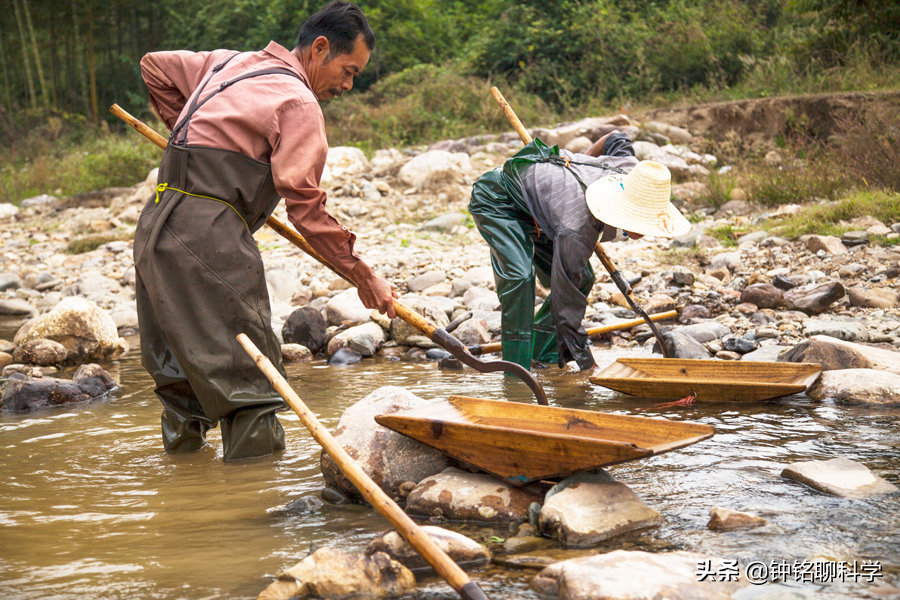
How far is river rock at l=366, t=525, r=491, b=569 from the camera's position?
2.61 meters

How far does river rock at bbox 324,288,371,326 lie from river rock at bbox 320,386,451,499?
3651 mm

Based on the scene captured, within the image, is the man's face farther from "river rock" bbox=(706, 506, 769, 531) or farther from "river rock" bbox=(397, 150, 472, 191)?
"river rock" bbox=(397, 150, 472, 191)

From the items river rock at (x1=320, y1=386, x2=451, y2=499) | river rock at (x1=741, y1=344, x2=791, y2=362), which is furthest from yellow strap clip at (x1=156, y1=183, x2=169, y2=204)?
river rock at (x1=741, y1=344, x2=791, y2=362)

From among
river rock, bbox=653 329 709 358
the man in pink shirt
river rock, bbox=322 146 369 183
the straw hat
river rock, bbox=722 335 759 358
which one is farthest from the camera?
river rock, bbox=322 146 369 183

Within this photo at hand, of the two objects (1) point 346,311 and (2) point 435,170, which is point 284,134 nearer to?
(1) point 346,311

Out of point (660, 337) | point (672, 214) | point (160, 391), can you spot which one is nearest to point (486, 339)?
point (660, 337)

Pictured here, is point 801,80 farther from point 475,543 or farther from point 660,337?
point 475,543

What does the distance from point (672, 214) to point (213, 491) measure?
2.68 meters

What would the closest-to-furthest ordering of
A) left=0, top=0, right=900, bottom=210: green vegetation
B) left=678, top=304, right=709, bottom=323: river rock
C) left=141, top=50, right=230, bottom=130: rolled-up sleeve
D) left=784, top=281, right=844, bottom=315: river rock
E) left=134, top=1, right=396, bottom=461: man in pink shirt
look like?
left=134, top=1, right=396, bottom=461: man in pink shirt → left=141, top=50, right=230, bottom=130: rolled-up sleeve → left=784, top=281, right=844, bottom=315: river rock → left=678, top=304, right=709, bottom=323: river rock → left=0, top=0, right=900, bottom=210: green vegetation

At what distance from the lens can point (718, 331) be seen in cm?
592

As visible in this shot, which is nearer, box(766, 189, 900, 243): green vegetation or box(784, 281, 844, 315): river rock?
box(784, 281, 844, 315): river rock

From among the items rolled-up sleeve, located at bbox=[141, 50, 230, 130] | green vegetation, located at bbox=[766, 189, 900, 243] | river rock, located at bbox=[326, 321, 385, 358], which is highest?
rolled-up sleeve, located at bbox=[141, 50, 230, 130]

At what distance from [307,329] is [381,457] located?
3658mm

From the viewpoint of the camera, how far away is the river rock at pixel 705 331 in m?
5.84
